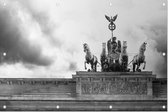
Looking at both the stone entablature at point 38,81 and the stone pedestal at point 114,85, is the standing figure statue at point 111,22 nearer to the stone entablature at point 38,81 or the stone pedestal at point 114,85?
the stone pedestal at point 114,85

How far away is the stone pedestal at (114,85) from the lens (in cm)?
3127

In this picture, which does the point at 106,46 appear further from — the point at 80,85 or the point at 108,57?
the point at 80,85

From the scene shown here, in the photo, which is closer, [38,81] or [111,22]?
[111,22]

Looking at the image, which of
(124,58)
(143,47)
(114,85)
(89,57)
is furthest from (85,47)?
(143,47)

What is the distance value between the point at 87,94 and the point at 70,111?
1.56 metres

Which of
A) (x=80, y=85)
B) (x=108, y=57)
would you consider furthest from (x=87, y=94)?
(x=108, y=57)

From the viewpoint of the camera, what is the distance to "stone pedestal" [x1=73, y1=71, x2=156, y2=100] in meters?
31.3

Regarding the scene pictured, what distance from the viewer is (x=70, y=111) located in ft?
101

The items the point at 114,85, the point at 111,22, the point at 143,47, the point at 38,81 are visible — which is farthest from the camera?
the point at 38,81

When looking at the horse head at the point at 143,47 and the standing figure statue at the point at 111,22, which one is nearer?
the horse head at the point at 143,47

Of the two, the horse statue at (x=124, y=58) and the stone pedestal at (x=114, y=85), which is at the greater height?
the horse statue at (x=124, y=58)

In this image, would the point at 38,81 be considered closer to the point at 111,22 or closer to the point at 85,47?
the point at 85,47

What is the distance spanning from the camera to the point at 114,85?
1235 inches

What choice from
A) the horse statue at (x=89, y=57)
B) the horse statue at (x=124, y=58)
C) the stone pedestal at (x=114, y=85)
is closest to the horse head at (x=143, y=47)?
the horse statue at (x=124, y=58)
